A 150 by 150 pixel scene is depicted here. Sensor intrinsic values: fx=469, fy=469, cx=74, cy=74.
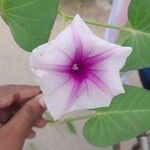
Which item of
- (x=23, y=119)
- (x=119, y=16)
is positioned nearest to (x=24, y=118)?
(x=23, y=119)

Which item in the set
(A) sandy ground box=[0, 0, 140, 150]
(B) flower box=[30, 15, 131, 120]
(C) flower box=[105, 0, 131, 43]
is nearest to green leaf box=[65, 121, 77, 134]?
(A) sandy ground box=[0, 0, 140, 150]

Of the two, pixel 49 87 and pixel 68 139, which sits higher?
pixel 49 87

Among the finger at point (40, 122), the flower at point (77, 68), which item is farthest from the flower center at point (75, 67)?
the finger at point (40, 122)

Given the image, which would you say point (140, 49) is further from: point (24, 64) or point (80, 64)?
point (24, 64)

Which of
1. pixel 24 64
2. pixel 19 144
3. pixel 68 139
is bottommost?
pixel 68 139

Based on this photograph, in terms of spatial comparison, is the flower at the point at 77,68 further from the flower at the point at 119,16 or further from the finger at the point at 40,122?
the flower at the point at 119,16

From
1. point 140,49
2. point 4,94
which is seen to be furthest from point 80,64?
point 4,94

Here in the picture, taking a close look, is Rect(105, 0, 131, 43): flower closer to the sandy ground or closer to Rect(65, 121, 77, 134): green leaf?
the sandy ground

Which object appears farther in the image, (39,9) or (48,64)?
(39,9)

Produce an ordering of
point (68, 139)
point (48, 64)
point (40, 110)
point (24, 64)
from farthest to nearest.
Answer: point (24, 64)
point (68, 139)
point (40, 110)
point (48, 64)
